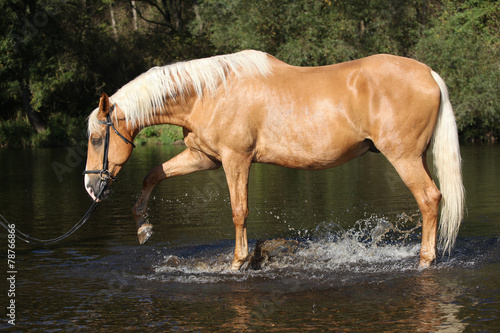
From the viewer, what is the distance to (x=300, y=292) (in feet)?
20.8

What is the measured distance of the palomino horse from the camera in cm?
736

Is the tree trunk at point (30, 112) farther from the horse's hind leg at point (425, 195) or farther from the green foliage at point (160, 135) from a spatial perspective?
the horse's hind leg at point (425, 195)

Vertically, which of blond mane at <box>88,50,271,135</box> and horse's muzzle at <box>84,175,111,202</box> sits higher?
blond mane at <box>88,50,271,135</box>

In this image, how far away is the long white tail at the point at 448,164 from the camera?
748 centimetres

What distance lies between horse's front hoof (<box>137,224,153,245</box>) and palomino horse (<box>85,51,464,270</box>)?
0.74 meters

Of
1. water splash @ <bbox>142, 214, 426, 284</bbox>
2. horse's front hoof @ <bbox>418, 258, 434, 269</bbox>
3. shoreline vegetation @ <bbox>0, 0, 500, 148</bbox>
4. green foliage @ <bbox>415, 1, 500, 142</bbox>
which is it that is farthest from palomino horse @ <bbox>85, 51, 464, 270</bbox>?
shoreline vegetation @ <bbox>0, 0, 500, 148</bbox>

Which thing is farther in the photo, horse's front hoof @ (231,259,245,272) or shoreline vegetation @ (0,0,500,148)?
shoreline vegetation @ (0,0,500,148)

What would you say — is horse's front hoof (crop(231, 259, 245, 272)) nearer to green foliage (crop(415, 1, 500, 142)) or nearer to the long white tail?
the long white tail

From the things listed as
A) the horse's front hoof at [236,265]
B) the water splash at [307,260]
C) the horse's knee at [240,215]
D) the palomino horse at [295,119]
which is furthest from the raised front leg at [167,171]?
the horse's front hoof at [236,265]

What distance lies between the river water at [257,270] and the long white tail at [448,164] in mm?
538

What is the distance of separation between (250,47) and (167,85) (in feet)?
109

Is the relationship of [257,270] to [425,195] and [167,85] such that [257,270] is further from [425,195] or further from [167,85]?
[167,85]

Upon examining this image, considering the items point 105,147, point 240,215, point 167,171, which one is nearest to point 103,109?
point 105,147

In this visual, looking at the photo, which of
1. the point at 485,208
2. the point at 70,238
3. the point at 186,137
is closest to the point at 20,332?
the point at 186,137
